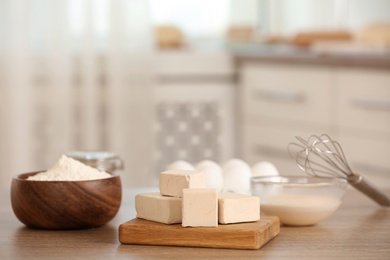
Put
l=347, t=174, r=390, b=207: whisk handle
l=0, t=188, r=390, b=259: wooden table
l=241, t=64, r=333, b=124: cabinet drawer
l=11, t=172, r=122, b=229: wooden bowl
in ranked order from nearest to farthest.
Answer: l=0, t=188, r=390, b=259: wooden table
l=11, t=172, r=122, b=229: wooden bowl
l=347, t=174, r=390, b=207: whisk handle
l=241, t=64, r=333, b=124: cabinet drawer

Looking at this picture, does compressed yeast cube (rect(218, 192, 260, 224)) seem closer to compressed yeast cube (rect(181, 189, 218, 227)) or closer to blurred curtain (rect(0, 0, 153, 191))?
compressed yeast cube (rect(181, 189, 218, 227))

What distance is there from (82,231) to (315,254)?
34 cm

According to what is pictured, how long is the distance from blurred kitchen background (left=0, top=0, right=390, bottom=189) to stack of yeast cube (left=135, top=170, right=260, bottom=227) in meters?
1.77

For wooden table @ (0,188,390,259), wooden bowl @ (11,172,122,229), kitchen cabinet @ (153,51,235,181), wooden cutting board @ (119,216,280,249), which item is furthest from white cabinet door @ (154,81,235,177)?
wooden cutting board @ (119,216,280,249)

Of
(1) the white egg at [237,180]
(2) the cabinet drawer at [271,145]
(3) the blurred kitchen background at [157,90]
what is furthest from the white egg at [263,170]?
(2) the cabinet drawer at [271,145]

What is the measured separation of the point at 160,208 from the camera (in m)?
1.19

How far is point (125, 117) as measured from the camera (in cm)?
339

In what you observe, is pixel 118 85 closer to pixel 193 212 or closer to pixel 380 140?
pixel 380 140

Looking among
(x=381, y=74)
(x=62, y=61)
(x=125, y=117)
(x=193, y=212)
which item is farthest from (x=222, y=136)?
(x=193, y=212)

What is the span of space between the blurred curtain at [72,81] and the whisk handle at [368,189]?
1969 millimetres

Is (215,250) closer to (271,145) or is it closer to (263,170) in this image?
(263,170)

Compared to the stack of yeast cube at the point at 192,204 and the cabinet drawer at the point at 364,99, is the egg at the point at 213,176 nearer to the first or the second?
the stack of yeast cube at the point at 192,204

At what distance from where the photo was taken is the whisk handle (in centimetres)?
143

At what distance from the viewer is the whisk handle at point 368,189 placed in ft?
4.70
